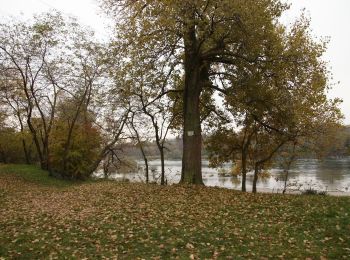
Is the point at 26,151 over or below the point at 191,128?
below

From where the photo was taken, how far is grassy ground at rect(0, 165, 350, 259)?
326 inches

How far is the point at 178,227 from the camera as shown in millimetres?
10359

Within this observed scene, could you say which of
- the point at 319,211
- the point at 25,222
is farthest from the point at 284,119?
the point at 25,222

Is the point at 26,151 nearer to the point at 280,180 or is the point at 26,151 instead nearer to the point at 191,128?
the point at 191,128

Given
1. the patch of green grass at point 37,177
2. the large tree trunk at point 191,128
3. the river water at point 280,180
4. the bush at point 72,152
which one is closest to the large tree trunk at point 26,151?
the patch of green grass at point 37,177

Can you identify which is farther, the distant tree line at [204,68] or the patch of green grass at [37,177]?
the patch of green grass at [37,177]

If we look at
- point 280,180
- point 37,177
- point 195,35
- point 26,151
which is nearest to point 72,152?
point 37,177

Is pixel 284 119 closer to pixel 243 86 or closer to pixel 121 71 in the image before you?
pixel 243 86

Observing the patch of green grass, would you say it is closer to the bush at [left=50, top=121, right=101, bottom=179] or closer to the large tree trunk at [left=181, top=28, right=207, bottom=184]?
the bush at [left=50, top=121, right=101, bottom=179]

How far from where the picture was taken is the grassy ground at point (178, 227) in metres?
8.29

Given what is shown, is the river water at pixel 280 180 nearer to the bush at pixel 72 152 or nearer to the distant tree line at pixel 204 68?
the bush at pixel 72 152

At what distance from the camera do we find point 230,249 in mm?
8375

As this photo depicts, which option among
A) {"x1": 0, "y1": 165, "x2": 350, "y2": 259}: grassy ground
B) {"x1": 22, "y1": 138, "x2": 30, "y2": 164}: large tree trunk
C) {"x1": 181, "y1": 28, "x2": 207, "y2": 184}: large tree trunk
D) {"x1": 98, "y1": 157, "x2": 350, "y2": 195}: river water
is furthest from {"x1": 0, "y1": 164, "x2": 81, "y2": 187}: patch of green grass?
{"x1": 181, "y1": 28, "x2": 207, "y2": 184}: large tree trunk

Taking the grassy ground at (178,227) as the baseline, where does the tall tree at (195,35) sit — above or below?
above
